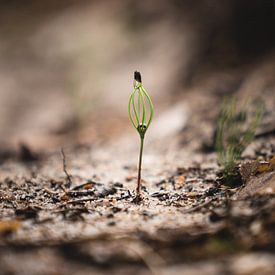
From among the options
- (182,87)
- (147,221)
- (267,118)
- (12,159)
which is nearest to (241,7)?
(182,87)

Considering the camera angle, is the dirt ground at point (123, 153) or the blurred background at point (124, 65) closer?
the dirt ground at point (123, 153)

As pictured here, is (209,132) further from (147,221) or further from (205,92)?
(147,221)

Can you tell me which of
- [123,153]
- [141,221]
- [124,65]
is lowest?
[141,221]

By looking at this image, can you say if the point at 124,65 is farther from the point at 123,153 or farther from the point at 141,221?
the point at 141,221

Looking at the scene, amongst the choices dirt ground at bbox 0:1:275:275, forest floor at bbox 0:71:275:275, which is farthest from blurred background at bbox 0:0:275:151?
forest floor at bbox 0:71:275:275

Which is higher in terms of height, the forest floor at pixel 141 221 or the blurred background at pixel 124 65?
the blurred background at pixel 124 65

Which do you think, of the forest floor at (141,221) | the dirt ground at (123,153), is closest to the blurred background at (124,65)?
the dirt ground at (123,153)

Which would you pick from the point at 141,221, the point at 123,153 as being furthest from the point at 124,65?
the point at 141,221

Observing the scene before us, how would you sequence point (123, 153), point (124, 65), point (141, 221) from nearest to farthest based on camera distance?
1. point (141, 221)
2. point (123, 153)
3. point (124, 65)

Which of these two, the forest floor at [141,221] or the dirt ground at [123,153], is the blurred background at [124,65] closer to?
the dirt ground at [123,153]
